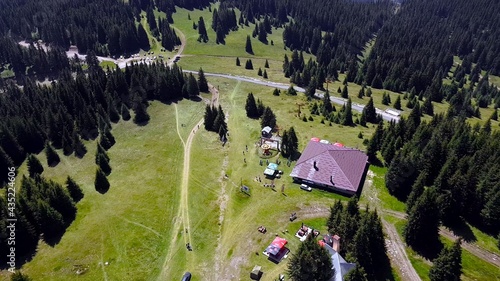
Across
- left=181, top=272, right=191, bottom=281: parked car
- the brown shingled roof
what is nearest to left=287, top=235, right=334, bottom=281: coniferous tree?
left=181, top=272, right=191, bottom=281: parked car

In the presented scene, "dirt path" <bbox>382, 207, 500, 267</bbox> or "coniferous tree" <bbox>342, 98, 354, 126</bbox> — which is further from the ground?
"coniferous tree" <bbox>342, 98, 354, 126</bbox>

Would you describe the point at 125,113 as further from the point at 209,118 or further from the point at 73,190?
the point at 73,190

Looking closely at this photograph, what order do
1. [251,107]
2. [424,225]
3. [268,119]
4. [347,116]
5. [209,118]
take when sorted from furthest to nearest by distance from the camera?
[251,107] < [347,116] < [209,118] < [268,119] < [424,225]

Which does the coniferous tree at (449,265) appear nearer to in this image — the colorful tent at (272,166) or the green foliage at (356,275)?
the green foliage at (356,275)

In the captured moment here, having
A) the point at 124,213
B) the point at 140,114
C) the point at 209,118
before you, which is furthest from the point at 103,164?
the point at 209,118

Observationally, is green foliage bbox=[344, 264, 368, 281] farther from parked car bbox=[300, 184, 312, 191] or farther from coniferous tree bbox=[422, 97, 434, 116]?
coniferous tree bbox=[422, 97, 434, 116]

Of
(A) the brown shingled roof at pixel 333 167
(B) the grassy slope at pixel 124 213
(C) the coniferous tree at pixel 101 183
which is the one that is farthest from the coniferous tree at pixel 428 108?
(C) the coniferous tree at pixel 101 183
